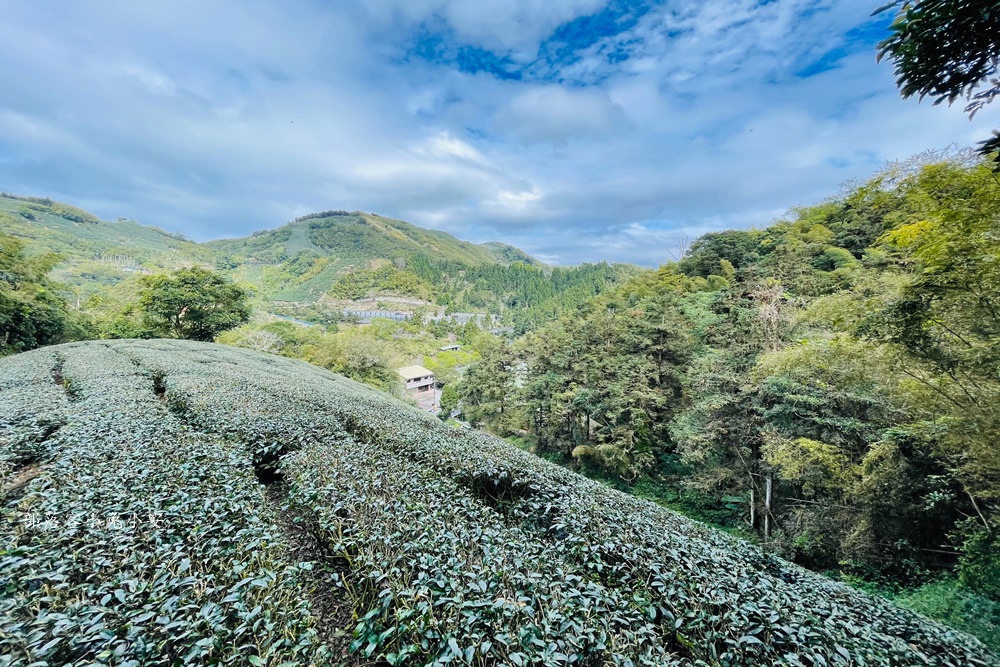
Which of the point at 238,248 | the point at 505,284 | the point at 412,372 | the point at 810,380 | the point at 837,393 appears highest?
the point at 238,248

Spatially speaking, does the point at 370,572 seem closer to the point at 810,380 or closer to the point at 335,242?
the point at 810,380

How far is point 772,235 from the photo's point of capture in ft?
80.1

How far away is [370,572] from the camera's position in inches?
98.9

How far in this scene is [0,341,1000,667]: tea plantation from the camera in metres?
1.87

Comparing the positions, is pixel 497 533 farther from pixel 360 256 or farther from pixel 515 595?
pixel 360 256

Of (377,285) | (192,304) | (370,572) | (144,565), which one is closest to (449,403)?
(192,304)

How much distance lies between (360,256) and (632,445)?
117 metres

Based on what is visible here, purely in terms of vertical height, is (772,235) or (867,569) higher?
(772,235)

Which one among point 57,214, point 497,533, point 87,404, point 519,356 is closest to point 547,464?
point 497,533

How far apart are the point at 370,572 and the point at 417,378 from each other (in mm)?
45097

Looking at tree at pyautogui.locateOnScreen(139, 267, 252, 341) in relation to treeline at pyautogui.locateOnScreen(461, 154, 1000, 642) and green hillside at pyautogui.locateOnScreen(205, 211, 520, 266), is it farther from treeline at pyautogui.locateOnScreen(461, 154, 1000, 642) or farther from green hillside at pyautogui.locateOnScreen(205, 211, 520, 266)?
green hillside at pyautogui.locateOnScreen(205, 211, 520, 266)

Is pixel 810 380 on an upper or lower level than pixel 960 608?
upper

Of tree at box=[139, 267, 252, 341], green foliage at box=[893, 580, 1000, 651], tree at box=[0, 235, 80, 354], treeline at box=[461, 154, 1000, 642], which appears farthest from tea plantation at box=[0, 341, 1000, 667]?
tree at box=[139, 267, 252, 341]

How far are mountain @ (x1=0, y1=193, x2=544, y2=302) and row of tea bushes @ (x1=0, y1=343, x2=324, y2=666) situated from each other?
71352 millimetres
